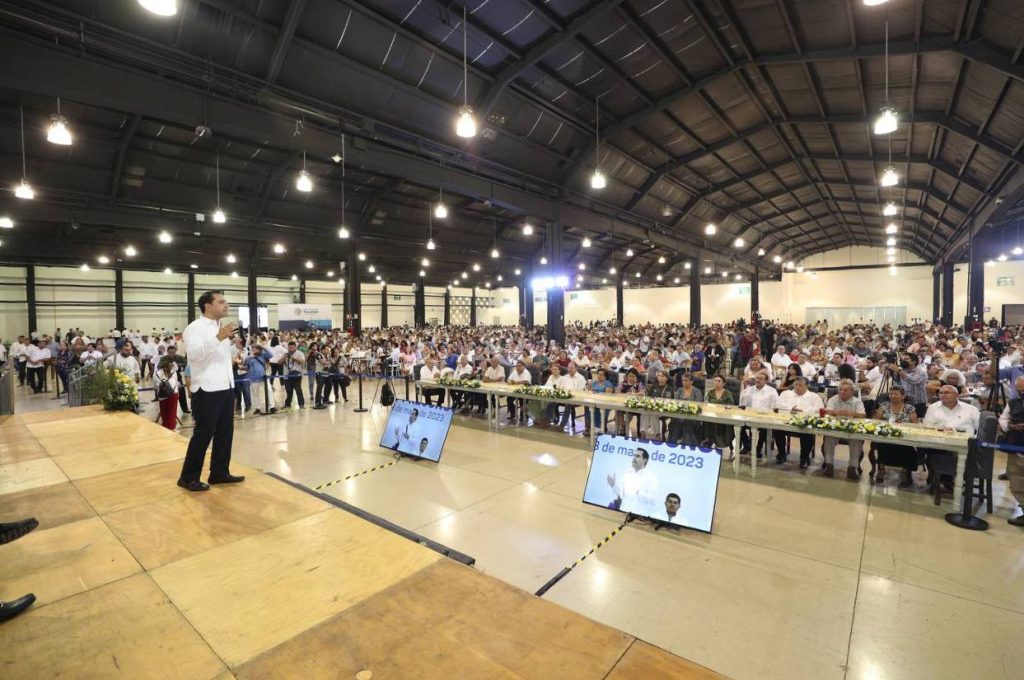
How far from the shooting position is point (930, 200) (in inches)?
729

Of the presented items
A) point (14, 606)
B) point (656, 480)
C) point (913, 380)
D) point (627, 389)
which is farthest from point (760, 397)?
point (14, 606)

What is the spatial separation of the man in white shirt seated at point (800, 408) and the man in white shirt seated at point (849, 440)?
0.17m

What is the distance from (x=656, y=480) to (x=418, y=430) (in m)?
3.65

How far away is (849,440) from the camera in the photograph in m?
6.08

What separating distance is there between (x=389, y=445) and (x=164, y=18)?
6.86 meters

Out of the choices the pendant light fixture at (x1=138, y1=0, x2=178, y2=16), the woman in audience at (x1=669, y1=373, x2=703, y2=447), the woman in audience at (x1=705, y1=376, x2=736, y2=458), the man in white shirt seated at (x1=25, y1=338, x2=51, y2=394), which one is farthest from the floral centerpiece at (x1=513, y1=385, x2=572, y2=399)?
the man in white shirt seated at (x1=25, y1=338, x2=51, y2=394)

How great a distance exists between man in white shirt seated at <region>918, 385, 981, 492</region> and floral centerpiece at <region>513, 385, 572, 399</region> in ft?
15.0

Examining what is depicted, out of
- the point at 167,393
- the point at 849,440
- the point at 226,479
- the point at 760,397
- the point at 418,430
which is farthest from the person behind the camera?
the point at 167,393

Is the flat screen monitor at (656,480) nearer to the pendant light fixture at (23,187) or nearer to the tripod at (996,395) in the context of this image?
the tripod at (996,395)

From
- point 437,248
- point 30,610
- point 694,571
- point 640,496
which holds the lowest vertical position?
point 694,571

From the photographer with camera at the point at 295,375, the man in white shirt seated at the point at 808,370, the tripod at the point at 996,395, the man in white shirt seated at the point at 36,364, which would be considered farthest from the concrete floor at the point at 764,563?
the man in white shirt seated at the point at 36,364

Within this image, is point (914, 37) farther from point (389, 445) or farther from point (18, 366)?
point (18, 366)

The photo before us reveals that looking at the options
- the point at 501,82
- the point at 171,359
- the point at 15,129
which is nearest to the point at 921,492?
the point at 501,82

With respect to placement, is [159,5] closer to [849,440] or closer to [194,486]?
[194,486]
